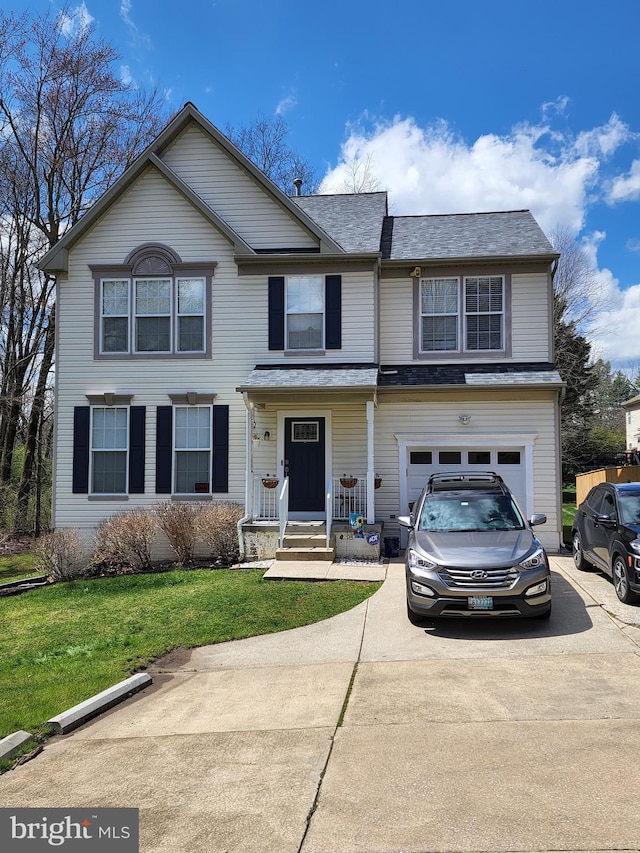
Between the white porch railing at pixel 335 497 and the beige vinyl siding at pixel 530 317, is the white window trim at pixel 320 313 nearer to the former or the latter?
the white porch railing at pixel 335 497

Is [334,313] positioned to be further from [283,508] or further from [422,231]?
[283,508]

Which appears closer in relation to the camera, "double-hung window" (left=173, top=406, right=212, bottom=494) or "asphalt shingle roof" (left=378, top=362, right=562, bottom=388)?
"asphalt shingle roof" (left=378, top=362, right=562, bottom=388)

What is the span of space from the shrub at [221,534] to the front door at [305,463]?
1.54 metres

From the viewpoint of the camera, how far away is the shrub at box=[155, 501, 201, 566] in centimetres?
1354

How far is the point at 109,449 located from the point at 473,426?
8518 mm

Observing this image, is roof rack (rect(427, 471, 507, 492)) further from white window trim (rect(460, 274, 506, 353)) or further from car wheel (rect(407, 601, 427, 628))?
white window trim (rect(460, 274, 506, 353))

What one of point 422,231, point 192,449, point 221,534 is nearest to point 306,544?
point 221,534

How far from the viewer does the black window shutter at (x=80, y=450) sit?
14641 millimetres

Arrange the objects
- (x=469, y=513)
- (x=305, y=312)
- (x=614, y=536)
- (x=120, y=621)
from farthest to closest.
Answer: (x=305, y=312)
(x=120, y=621)
(x=614, y=536)
(x=469, y=513)

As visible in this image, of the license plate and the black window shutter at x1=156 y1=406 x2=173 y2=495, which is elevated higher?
the black window shutter at x1=156 y1=406 x2=173 y2=495

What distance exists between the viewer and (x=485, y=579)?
Answer: 24.5ft

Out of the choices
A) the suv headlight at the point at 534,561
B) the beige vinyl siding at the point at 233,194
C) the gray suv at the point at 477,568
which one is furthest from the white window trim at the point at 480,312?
the suv headlight at the point at 534,561

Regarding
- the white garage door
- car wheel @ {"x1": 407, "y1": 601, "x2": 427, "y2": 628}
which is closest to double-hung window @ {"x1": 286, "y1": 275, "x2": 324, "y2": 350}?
the white garage door

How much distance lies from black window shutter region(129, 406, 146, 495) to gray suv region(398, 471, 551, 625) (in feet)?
25.8
